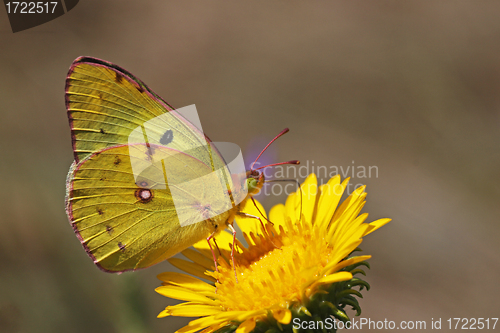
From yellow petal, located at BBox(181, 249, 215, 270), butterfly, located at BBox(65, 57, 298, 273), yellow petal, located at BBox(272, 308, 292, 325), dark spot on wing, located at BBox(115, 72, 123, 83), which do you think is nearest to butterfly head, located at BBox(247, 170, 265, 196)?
butterfly, located at BBox(65, 57, 298, 273)

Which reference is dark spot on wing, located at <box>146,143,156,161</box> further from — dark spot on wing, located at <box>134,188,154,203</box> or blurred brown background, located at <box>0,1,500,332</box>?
blurred brown background, located at <box>0,1,500,332</box>

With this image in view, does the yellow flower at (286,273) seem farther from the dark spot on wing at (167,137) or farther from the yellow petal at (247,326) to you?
the dark spot on wing at (167,137)

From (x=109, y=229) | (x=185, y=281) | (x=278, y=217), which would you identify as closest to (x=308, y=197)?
(x=278, y=217)

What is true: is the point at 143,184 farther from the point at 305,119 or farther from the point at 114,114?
the point at 305,119

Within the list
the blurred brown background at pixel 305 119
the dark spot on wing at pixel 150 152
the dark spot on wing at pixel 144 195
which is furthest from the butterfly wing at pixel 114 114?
the blurred brown background at pixel 305 119

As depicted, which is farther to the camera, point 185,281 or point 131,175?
point 131,175
